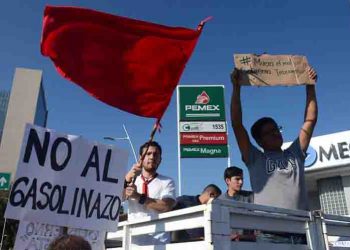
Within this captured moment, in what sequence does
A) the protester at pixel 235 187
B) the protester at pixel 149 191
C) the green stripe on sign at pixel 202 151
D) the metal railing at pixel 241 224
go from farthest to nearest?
1. the green stripe on sign at pixel 202 151
2. the protester at pixel 235 187
3. the protester at pixel 149 191
4. the metal railing at pixel 241 224

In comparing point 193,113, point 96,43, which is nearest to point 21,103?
point 193,113

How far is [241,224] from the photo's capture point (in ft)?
9.48

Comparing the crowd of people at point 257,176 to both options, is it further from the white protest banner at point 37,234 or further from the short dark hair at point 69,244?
the short dark hair at point 69,244

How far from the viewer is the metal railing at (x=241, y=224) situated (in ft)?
9.01

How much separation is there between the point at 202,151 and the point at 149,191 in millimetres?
8055

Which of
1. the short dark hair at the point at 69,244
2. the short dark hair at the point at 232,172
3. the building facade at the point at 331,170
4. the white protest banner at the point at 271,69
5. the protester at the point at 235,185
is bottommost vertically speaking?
the short dark hair at the point at 69,244

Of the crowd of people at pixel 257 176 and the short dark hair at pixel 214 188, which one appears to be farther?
the short dark hair at pixel 214 188

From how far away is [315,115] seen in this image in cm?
434

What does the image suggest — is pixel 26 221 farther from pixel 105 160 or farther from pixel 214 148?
pixel 214 148

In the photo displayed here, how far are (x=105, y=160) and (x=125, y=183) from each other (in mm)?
342

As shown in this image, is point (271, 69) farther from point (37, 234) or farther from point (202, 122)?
point (202, 122)

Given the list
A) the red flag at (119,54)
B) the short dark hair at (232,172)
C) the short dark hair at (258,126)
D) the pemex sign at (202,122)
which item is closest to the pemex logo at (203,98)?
the pemex sign at (202,122)

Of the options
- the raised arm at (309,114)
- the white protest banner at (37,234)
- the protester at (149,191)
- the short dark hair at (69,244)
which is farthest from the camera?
the raised arm at (309,114)

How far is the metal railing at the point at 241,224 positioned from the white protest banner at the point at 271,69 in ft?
4.39
